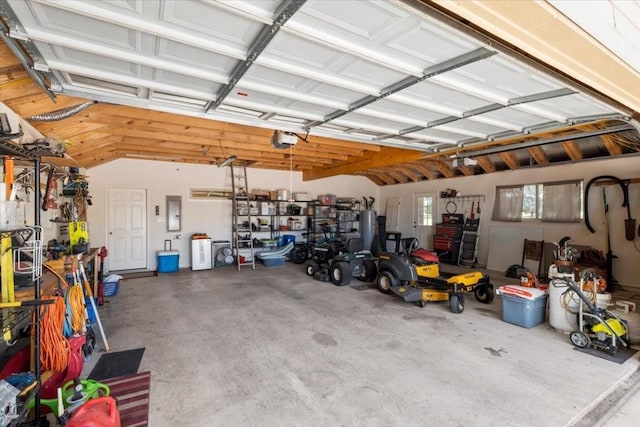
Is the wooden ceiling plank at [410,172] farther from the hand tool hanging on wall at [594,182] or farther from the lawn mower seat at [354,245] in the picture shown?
the hand tool hanging on wall at [594,182]

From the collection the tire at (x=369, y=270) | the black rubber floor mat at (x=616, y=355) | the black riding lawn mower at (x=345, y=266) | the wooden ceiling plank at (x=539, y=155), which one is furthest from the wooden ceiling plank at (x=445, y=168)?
the black rubber floor mat at (x=616, y=355)

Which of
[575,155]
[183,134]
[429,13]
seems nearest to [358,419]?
[429,13]

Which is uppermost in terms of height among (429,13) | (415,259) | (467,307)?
(429,13)

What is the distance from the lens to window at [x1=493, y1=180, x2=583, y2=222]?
6.03 meters

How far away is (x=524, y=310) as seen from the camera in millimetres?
3734

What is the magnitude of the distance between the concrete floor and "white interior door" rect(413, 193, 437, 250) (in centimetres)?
438

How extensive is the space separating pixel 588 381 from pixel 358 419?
6.81 ft

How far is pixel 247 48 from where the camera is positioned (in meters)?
2.09

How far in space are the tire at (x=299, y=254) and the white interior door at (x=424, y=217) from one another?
3.61m

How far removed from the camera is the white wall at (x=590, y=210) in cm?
530

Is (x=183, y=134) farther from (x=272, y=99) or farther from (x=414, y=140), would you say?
(x=414, y=140)

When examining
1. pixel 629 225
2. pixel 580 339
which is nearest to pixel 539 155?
pixel 629 225

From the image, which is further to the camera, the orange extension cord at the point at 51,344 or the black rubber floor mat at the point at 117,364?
the black rubber floor mat at the point at 117,364

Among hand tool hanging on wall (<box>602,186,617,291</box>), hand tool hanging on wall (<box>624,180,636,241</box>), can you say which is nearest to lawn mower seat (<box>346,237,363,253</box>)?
hand tool hanging on wall (<box>602,186,617,291</box>)
